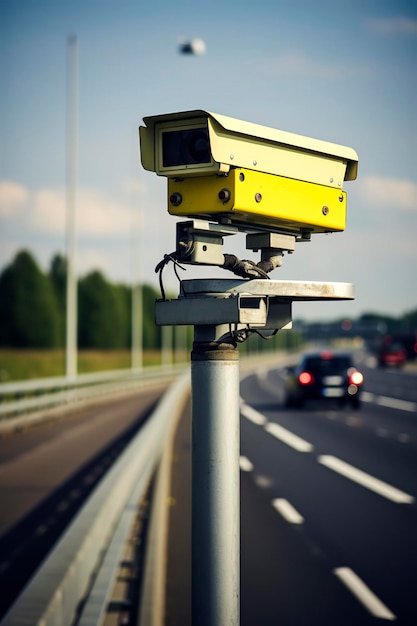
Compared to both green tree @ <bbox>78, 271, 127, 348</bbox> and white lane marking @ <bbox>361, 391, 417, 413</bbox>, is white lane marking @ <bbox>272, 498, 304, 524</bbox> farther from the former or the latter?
green tree @ <bbox>78, 271, 127, 348</bbox>

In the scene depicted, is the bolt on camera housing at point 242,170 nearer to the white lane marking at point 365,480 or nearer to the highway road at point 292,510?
the highway road at point 292,510

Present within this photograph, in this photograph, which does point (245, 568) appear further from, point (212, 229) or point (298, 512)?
point (212, 229)

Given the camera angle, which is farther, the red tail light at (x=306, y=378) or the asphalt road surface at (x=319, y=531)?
the red tail light at (x=306, y=378)

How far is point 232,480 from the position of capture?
327cm

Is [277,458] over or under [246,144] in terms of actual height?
under

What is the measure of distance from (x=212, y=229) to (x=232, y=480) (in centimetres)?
88

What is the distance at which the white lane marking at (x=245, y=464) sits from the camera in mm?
15586

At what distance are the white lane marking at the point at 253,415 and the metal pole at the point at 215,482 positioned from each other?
21199mm

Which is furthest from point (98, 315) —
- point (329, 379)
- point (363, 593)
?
point (363, 593)

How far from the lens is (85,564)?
22.8 ft

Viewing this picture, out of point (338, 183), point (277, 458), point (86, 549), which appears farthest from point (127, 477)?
point (338, 183)

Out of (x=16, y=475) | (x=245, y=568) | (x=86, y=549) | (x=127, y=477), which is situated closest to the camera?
(x=86, y=549)

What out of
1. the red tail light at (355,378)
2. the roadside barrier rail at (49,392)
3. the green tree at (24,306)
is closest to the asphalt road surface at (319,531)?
the roadside barrier rail at (49,392)

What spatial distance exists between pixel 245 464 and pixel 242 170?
13368 mm
